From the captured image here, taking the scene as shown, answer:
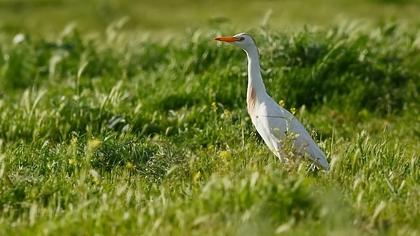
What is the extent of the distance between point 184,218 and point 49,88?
654 centimetres

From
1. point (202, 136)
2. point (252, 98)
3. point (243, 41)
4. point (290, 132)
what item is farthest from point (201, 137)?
point (290, 132)

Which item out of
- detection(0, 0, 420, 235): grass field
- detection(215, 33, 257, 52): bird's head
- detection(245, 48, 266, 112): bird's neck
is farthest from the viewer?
detection(245, 48, 266, 112): bird's neck

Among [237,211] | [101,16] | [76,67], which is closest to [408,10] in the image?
[101,16]

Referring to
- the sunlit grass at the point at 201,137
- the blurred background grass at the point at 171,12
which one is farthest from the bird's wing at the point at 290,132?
the blurred background grass at the point at 171,12

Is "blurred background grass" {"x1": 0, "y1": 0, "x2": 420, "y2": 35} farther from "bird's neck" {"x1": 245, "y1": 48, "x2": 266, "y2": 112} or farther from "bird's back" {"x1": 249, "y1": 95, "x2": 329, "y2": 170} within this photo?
"bird's back" {"x1": 249, "y1": 95, "x2": 329, "y2": 170}

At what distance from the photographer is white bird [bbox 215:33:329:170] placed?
7.28 meters

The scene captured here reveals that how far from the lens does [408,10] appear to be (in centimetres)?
2381

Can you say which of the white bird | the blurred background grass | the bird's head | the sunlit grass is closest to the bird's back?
the white bird

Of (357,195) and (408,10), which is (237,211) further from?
(408,10)

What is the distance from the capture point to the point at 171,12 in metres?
25.5

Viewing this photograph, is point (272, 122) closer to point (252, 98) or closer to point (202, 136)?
point (252, 98)

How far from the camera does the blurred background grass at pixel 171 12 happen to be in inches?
920

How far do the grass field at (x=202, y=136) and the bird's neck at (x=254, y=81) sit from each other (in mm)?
357

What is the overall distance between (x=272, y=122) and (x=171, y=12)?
59.6 ft
